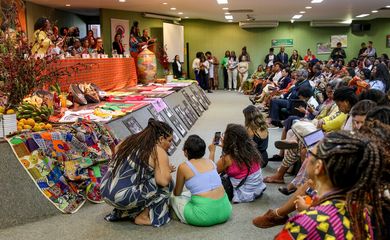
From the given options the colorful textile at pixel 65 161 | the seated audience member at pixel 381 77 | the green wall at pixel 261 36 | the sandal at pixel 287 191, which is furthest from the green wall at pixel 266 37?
the sandal at pixel 287 191

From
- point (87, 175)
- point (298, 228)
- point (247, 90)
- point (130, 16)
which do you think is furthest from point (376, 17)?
point (298, 228)

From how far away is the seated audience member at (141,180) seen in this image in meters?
3.21

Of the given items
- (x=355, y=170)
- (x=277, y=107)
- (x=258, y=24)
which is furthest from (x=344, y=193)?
(x=258, y=24)

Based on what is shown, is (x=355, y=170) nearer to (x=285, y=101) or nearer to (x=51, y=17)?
(x=285, y=101)

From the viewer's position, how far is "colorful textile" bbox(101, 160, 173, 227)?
3195 millimetres

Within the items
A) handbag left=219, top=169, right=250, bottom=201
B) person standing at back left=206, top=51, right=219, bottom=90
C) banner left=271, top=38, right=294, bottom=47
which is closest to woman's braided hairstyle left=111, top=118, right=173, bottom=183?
handbag left=219, top=169, right=250, bottom=201

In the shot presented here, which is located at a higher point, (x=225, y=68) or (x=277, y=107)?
(x=225, y=68)

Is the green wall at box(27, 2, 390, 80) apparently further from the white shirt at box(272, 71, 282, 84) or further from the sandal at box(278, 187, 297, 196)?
the sandal at box(278, 187, 297, 196)

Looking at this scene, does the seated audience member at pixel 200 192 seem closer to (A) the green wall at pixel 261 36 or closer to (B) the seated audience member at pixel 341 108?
(B) the seated audience member at pixel 341 108

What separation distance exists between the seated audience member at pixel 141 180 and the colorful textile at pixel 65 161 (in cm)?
49

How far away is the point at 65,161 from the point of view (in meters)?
3.75

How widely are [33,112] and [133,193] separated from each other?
62.5 inches

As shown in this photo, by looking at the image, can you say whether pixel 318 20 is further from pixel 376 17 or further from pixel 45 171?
pixel 45 171

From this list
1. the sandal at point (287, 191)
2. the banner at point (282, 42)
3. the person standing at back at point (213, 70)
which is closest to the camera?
the sandal at point (287, 191)
